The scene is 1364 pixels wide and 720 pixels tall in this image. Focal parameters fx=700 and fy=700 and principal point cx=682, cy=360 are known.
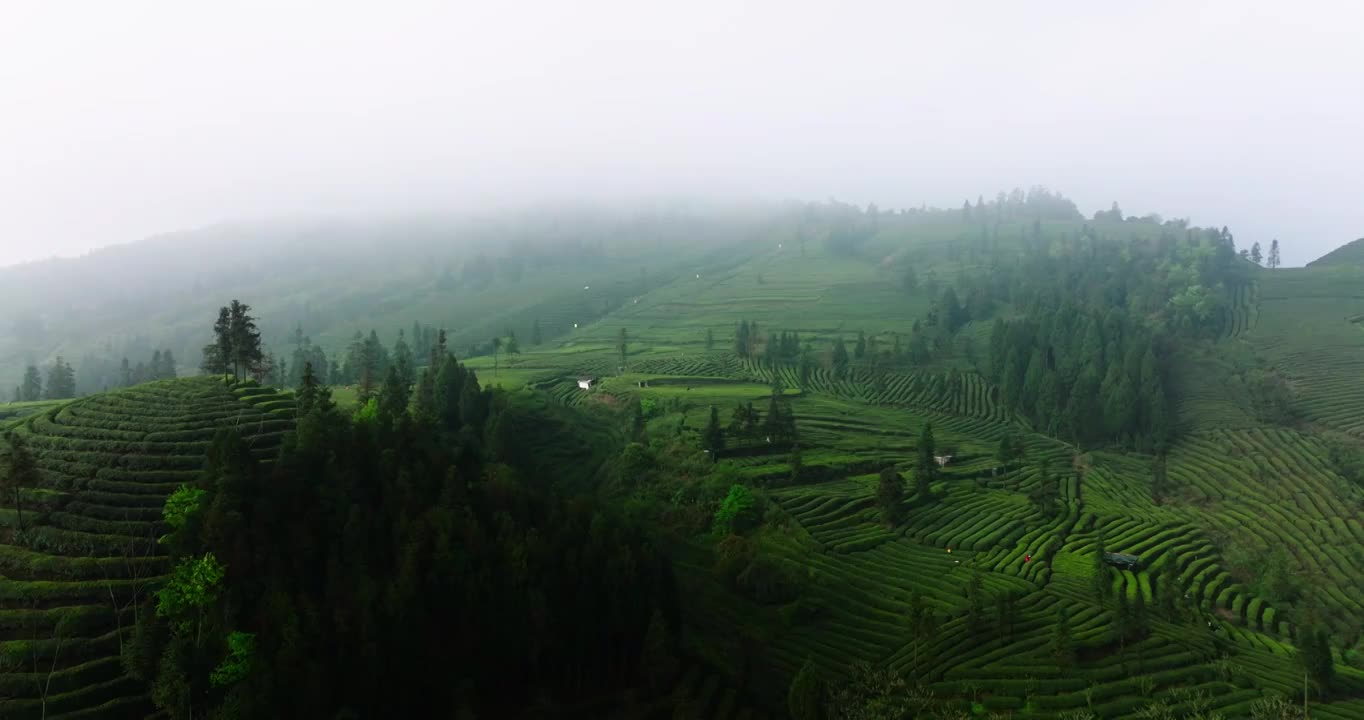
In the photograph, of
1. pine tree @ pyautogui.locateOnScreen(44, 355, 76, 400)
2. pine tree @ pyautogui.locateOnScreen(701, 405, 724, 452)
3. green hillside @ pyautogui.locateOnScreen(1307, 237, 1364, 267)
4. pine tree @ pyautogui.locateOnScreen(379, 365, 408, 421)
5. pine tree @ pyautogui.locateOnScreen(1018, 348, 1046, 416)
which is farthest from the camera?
green hillside @ pyautogui.locateOnScreen(1307, 237, 1364, 267)

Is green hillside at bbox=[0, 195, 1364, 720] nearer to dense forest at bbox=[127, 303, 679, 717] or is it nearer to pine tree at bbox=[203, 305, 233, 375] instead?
dense forest at bbox=[127, 303, 679, 717]

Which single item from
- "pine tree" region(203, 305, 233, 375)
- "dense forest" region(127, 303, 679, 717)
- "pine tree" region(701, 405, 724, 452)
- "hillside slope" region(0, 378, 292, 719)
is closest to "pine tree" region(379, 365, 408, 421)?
"hillside slope" region(0, 378, 292, 719)

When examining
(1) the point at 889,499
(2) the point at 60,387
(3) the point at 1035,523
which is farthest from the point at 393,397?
(2) the point at 60,387

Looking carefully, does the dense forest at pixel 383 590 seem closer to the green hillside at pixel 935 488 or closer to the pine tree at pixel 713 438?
the green hillside at pixel 935 488

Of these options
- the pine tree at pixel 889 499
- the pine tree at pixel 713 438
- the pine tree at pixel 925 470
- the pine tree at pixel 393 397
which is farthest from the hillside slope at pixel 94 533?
the pine tree at pixel 925 470

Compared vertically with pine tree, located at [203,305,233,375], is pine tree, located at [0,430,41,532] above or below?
below

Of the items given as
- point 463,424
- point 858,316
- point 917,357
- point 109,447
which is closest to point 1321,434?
point 917,357

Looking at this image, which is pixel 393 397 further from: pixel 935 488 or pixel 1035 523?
pixel 1035 523
